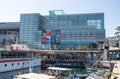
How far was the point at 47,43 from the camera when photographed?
339ft

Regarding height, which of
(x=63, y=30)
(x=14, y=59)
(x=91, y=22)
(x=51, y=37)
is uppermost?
(x=91, y=22)

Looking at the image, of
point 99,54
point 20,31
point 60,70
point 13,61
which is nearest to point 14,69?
point 13,61

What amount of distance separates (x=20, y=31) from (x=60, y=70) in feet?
265

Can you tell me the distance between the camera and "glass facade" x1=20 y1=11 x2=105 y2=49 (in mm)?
103250

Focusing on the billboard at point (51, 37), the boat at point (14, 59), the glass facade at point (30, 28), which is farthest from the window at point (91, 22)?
the boat at point (14, 59)

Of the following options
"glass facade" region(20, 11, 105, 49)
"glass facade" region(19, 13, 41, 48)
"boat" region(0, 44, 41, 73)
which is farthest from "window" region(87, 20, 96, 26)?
"boat" region(0, 44, 41, 73)

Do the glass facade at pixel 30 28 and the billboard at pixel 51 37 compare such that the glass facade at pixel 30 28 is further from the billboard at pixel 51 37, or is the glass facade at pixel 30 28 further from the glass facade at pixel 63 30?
the billboard at pixel 51 37

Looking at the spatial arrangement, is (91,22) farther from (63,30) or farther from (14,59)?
(14,59)

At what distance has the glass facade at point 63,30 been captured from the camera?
103 meters

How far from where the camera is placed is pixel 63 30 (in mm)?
108188

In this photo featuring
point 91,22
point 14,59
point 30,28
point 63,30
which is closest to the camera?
point 14,59

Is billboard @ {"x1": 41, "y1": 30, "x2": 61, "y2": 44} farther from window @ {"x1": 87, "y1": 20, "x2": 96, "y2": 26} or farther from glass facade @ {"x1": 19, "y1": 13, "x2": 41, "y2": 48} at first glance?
window @ {"x1": 87, "y1": 20, "x2": 96, "y2": 26}

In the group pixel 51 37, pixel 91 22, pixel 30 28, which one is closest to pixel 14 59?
pixel 51 37

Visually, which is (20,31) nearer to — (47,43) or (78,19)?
(47,43)
